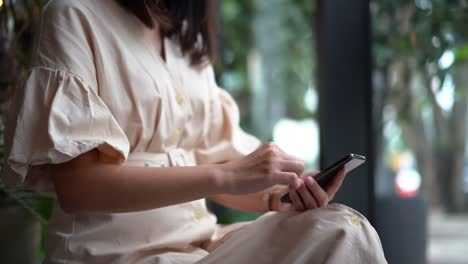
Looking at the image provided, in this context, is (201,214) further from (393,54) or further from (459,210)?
(459,210)

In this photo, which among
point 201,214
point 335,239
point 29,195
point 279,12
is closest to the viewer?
point 335,239

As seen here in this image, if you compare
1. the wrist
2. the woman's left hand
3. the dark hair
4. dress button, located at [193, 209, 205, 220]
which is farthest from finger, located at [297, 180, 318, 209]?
the dark hair

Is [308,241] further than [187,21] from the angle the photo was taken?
No

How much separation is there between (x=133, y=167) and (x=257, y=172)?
180 millimetres

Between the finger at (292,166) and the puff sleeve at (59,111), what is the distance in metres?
0.23

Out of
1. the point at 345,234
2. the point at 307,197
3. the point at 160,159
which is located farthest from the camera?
the point at 160,159

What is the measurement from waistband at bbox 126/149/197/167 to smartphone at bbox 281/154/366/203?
0.22m

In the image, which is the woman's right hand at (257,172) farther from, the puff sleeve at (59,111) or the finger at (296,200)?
the puff sleeve at (59,111)

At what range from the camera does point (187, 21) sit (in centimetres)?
121

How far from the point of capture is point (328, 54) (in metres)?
1.95

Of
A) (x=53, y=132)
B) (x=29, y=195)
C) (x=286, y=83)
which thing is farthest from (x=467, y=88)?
(x=53, y=132)

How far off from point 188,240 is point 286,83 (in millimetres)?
2187

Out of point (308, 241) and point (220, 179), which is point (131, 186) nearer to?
point (220, 179)

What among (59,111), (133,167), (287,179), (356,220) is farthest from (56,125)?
(356,220)
